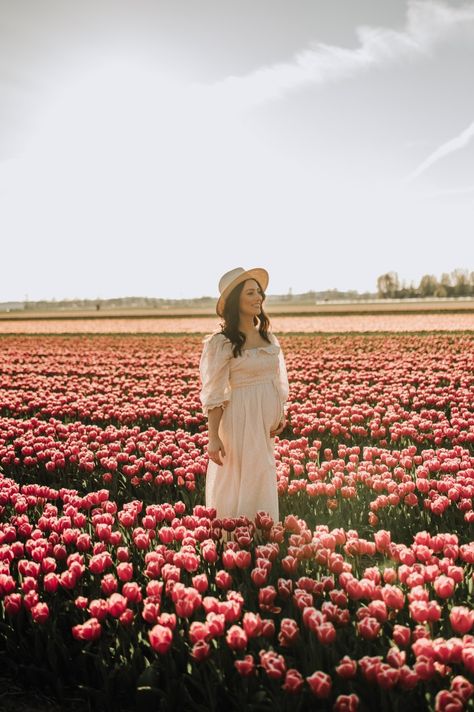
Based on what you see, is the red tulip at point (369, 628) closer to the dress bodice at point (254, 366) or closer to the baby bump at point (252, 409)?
the baby bump at point (252, 409)

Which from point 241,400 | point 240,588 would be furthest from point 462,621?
point 241,400

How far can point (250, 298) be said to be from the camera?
4863mm

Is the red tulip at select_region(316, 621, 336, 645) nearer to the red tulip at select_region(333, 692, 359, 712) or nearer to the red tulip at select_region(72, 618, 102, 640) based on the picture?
the red tulip at select_region(333, 692, 359, 712)

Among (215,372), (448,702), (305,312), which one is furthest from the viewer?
(305,312)

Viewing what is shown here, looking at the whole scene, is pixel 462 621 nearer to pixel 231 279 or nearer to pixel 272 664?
pixel 272 664

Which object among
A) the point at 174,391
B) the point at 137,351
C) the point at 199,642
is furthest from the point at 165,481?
the point at 137,351

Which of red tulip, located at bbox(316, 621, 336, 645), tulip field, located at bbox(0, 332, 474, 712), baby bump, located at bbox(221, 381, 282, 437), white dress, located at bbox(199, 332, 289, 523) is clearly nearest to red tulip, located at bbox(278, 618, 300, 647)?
tulip field, located at bbox(0, 332, 474, 712)

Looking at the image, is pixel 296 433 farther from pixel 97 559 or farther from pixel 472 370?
pixel 472 370

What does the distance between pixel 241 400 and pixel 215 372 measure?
0.38m

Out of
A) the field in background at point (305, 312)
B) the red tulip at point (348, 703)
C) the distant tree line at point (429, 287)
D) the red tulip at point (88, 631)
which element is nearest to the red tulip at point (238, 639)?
the red tulip at point (348, 703)

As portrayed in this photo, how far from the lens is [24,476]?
23.3 feet

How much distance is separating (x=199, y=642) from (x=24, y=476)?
4990 mm

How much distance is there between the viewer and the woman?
4844mm

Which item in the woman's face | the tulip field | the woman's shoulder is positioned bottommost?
the tulip field
